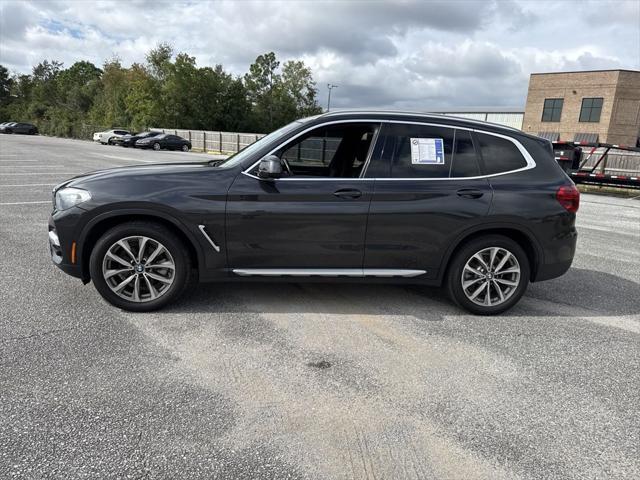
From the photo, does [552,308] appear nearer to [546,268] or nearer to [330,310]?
[546,268]

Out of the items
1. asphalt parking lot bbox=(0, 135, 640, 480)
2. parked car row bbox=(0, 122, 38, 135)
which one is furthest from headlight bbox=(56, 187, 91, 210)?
parked car row bbox=(0, 122, 38, 135)

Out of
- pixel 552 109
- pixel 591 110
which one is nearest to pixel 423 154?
pixel 591 110

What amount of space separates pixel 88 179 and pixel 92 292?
1.15m

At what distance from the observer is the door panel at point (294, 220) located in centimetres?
398

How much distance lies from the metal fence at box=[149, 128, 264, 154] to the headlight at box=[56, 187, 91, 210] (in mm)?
31574

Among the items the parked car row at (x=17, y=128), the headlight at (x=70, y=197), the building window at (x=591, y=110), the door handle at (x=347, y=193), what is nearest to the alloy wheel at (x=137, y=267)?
the headlight at (x=70, y=197)

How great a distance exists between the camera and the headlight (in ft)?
12.9

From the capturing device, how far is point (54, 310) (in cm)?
411

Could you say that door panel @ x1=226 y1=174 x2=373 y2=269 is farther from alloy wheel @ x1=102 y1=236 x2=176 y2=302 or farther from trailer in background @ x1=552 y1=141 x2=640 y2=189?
trailer in background @ x1=552 y1=141 x2=640 y2=189

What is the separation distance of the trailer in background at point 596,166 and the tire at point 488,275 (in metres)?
12.5

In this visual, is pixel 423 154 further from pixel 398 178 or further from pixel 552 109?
pixel 552 109

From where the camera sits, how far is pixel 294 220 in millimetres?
4016

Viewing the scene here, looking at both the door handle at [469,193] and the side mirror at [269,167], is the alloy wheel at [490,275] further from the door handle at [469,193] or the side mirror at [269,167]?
the side mirror at [269,167]

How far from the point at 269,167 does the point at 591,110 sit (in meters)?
54.7
